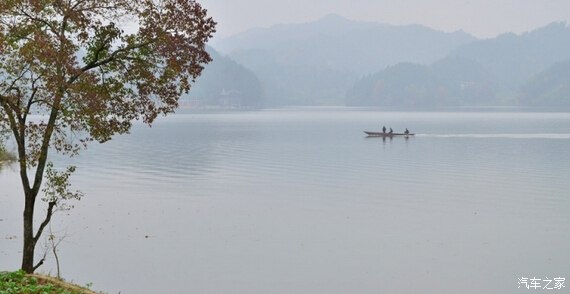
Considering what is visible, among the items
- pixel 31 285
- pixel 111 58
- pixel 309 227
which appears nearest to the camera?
pixel 31 285

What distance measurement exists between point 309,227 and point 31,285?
2663 cm

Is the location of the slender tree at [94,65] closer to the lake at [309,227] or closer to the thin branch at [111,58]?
the thin branch at [111,58]

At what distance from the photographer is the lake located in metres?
31.6

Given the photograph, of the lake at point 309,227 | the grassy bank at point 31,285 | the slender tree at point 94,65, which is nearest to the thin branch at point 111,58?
the slender tree at point 94,65

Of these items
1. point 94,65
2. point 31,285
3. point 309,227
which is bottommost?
point 309,227

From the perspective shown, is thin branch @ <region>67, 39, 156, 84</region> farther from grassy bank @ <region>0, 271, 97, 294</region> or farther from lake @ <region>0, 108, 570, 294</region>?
lake @ <region>0, 108, 570, 294</region>

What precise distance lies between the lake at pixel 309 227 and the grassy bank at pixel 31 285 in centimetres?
1082

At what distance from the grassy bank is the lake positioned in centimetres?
1082

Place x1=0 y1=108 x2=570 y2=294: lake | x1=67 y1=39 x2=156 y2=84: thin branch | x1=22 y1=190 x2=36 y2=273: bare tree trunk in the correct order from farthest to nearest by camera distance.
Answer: x1=0 y1=108 x2=570 y2=294: lake < x1=22 y1=190 x2=36 y2=273: bare tree trunk < x1=67 y1=39 x2=156 y2=84: thin branch

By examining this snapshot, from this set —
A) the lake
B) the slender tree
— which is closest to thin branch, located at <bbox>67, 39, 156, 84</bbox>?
the slender tree

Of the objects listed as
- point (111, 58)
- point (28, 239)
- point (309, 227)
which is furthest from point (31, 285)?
point (309, 227)

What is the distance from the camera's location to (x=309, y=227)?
1706 inches

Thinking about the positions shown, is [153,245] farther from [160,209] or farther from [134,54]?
[134,54]

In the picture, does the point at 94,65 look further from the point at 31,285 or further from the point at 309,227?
the point at 309,227
